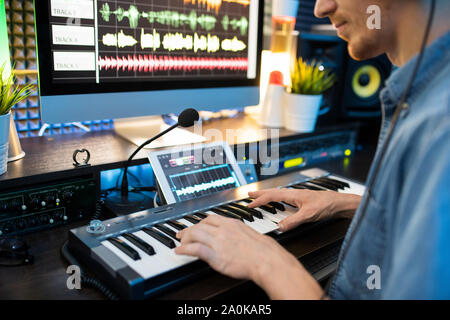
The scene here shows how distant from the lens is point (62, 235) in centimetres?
88

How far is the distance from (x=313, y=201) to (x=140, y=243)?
1.40 ft

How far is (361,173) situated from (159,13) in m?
0.92

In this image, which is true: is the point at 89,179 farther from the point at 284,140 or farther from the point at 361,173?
the point at 361,173

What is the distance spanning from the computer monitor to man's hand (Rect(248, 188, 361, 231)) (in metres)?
0.47

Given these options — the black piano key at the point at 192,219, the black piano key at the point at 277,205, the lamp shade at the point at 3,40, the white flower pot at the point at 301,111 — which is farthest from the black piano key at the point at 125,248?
the white flower pot at the point at 301,111

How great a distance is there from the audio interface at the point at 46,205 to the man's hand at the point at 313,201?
16.0 inches

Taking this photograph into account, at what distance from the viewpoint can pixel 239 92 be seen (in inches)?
54.9

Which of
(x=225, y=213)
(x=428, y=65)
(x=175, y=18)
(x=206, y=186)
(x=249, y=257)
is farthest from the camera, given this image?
(x=175, y=18)

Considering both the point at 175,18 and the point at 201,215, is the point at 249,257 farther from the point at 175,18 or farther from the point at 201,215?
the point at 175,18

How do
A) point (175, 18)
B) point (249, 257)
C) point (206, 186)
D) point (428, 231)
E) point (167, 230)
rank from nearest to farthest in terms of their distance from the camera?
point (428, 231) → point (249, 257) → point (167, 230) → point (206, 186) → point (175, 18)

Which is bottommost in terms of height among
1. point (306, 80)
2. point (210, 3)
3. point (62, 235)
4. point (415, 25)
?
point (62, 235)

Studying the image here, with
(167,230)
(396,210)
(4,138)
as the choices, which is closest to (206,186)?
(167,230)

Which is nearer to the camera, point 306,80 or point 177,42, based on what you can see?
point 177,42

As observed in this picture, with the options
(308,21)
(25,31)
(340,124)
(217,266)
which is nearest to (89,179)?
(217,266)
